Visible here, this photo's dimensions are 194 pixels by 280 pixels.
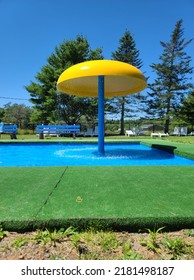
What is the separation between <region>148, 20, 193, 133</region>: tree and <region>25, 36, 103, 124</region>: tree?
1058cm

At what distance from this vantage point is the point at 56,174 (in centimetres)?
470

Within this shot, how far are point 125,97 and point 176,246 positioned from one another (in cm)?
3356

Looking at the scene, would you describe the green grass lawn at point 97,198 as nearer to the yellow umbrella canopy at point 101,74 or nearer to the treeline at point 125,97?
the yellow umbrella canopy at point 101,74

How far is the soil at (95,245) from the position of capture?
6.95 ft

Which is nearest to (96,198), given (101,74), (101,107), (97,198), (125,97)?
(97,198)

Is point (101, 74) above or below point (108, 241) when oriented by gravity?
above

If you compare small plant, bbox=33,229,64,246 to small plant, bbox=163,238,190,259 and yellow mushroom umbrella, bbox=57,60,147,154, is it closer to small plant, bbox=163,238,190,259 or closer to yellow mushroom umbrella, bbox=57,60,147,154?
small plant, bbox=163,238,190,259

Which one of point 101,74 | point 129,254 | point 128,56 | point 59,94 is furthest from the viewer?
point 128,56

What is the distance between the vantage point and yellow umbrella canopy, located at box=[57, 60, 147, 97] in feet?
24.4

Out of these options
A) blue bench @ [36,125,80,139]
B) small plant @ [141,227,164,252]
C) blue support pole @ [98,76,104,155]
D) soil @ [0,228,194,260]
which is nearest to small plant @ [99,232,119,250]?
soil @ [0,228,194,260]

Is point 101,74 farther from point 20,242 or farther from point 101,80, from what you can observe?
point 20,242

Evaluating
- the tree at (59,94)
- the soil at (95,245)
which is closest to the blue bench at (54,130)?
the tree at (59,94)

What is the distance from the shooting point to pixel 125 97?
34.7 metres

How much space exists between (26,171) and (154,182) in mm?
2761
